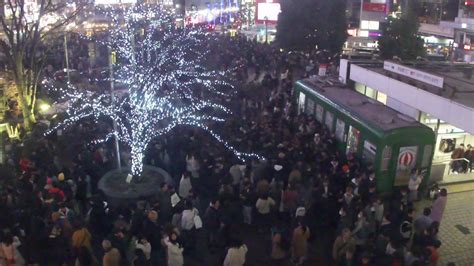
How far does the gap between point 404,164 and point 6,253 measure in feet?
30.5

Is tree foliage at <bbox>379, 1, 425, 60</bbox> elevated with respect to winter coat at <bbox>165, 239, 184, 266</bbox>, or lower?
elevated

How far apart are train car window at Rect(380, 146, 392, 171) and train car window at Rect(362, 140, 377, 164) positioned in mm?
290

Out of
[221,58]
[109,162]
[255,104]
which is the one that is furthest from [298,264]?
[221,58]

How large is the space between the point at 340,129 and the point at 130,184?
262 inches

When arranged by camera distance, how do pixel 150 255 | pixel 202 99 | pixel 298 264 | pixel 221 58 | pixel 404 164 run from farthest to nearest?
pixel 221 58 → pixel 202 99 → pixel 404 164 → pixel 298 264 → pixel 150 255

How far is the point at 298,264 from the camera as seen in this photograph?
8.77 m

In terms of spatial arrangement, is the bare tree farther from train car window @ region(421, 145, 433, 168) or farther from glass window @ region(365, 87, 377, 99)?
train car window @ region(421, 145, 433, 168)

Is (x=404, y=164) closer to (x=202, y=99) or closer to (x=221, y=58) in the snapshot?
(x=202, y=99)

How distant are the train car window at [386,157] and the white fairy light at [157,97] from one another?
3468 millimetres

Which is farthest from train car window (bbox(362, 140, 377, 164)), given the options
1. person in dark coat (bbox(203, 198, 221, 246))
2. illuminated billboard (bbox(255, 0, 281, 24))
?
illuminated billboard (bbox(255, 0, 281, 24))

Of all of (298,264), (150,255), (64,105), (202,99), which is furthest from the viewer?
(202,99)

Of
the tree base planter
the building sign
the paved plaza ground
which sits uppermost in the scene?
the building sign

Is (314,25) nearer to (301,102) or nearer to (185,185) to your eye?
(301,102)

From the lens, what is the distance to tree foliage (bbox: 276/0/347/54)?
3303 centimetres
